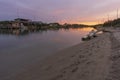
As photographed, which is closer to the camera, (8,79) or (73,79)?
(73,79)

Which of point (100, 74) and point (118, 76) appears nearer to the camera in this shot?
point (118, 76)

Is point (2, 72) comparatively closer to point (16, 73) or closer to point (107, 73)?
point (16, 73)

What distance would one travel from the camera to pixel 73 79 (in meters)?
9.74

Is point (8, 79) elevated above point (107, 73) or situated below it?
below

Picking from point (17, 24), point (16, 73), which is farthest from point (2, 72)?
point (17, 24)

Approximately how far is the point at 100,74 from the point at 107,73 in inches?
14.6

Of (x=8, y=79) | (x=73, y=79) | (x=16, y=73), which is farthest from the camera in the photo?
(x=16, y=73)

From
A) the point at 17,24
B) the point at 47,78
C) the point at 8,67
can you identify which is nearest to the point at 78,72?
the point at 47,78

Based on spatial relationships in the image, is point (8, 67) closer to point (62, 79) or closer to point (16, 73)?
point (16, 73)

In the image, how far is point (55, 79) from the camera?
10.4m

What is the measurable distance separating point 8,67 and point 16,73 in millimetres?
2367

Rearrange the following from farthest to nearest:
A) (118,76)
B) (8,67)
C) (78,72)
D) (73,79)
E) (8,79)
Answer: (8,67)
(8,79)
(78,72)
(73,79)
(118,76)

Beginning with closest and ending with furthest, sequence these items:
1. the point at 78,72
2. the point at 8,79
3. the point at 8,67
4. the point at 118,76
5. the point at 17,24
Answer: the point at 118,76, the point at 78,72, the point at 8,79, the point at 8,67, the point at 17,24

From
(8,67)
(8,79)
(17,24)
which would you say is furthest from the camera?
(17,24)
